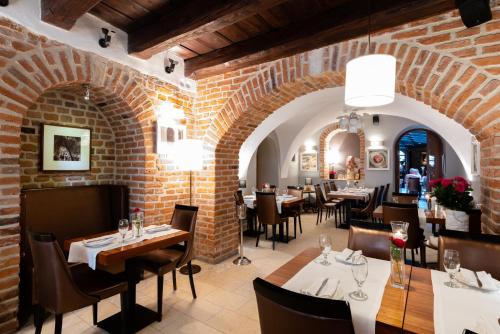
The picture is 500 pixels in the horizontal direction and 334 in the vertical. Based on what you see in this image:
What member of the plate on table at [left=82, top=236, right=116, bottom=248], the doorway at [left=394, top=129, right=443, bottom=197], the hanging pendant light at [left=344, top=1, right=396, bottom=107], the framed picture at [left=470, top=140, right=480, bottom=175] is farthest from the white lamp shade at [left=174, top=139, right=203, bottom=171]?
the doorway at [left=394, top=129, right=443, bottom=197]

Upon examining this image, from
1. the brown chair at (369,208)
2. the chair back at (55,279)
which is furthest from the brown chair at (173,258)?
the brown chair at (369,208)

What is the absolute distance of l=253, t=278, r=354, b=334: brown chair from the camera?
911mm

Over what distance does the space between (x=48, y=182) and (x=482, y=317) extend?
369 cm

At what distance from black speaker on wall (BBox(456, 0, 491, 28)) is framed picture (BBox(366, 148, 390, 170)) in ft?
21.4

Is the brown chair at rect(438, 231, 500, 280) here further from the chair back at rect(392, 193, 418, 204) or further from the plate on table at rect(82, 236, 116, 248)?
the chair back at rect(392, 193, 418, 204)

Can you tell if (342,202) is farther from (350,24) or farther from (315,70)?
(350,24)

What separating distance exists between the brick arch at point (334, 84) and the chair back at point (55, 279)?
1949 mm

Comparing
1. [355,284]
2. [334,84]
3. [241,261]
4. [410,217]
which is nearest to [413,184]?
[410,217]

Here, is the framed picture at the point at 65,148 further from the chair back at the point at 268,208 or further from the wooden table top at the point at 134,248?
the chair back at the point at 268,208

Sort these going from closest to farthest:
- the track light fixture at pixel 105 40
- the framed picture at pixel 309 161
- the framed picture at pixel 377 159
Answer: the track light fixture at pixel 105 40
the framed picture at pixel 377 159
the framed picture at pixel 309 161

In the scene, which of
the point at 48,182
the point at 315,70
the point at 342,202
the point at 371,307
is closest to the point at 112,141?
the point at 48,182

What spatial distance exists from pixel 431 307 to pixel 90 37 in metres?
3.39

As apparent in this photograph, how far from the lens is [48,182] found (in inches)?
114

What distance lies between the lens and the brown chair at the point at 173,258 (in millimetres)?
2406
